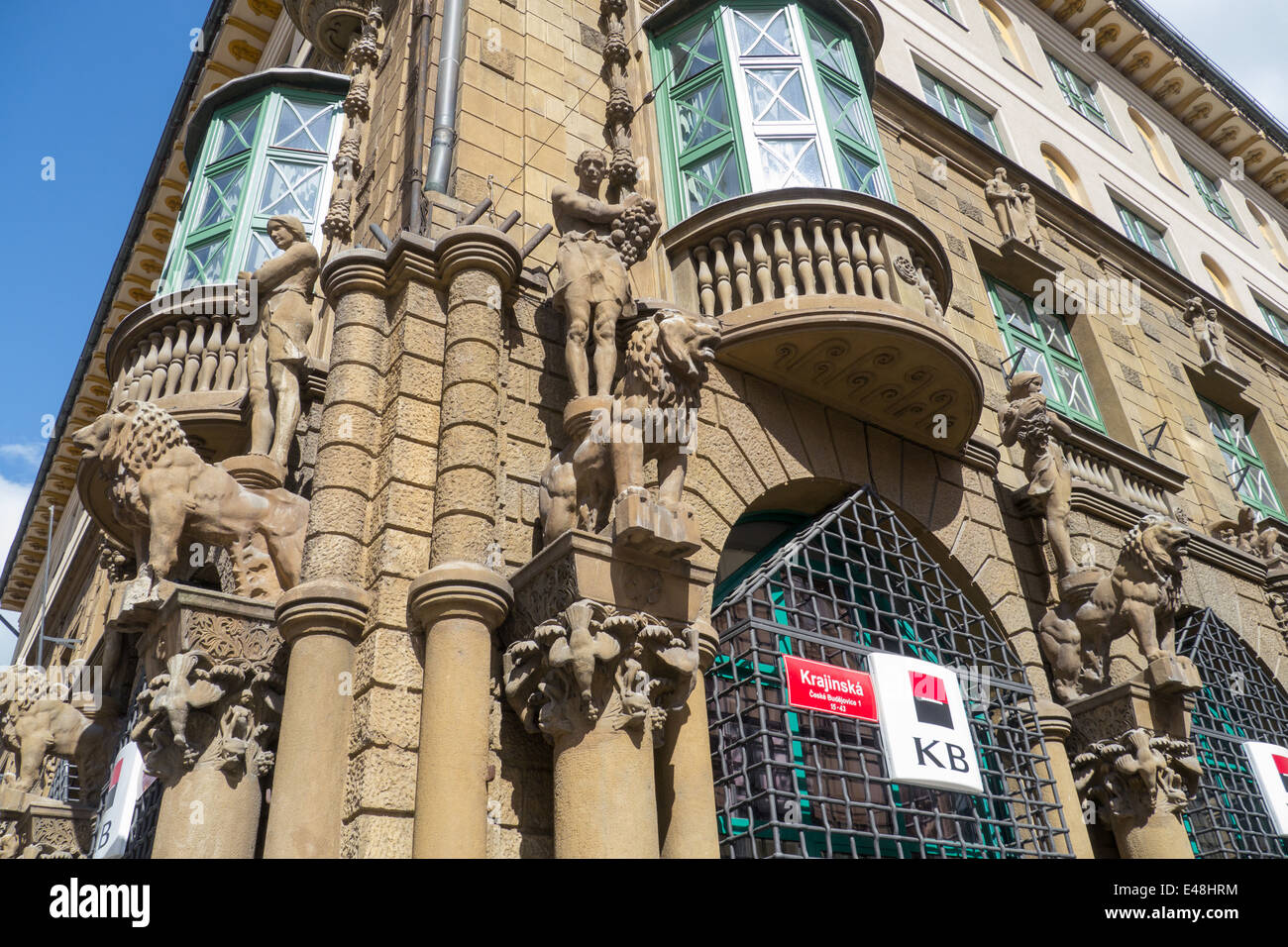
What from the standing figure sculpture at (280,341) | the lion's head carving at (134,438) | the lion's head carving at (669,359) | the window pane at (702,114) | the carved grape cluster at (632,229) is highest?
the window pane at (702,114)

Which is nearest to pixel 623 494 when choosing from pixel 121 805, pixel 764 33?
pixel 121 805

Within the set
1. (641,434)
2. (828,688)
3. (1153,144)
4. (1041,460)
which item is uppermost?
(1153,144)

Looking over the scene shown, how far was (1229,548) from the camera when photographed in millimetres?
13523

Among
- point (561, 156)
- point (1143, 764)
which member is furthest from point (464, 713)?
point (1143, 764)

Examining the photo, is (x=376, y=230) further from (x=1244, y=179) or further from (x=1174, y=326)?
(x=1244, y=179)

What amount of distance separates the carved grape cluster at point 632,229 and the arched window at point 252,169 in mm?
4023

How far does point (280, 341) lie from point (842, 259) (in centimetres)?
476

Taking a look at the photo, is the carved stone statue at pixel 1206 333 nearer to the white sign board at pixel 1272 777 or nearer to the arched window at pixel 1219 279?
the arched window at pixel 1219 279

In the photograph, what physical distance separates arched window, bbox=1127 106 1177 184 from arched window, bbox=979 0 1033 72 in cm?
377

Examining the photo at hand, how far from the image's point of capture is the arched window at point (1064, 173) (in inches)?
714

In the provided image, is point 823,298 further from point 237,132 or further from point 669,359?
point 237,132

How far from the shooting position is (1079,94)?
20750 mm

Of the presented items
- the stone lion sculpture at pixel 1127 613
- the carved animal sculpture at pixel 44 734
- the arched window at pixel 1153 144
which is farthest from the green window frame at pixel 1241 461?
the carved animal sculpture at pixel 44 734

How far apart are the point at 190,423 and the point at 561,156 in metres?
4.03
